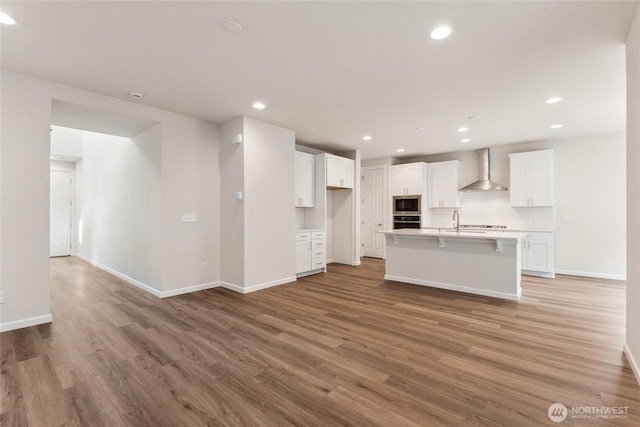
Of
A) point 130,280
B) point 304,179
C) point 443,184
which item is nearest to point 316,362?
point 304,179

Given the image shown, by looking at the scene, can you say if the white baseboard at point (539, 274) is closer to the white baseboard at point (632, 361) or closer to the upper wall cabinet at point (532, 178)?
the upper wall cabinet at point (532, 178)

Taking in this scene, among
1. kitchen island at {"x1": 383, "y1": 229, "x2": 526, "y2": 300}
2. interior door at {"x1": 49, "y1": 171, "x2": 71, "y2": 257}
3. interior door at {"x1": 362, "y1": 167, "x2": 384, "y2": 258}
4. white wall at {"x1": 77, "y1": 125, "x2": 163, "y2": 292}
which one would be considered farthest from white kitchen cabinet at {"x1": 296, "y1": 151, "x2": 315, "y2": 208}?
interior door at {"x1": 49, "y1": 171, "x2": 71, "y2": 257}

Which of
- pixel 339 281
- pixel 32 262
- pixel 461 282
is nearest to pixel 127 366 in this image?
pixel 32 262

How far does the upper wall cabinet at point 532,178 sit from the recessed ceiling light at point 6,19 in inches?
300

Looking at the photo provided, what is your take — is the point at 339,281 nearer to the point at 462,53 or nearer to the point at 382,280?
the point at 382,280

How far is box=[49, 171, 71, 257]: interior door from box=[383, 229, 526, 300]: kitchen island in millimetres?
9078

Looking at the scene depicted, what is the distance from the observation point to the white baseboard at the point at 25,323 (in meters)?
3.06

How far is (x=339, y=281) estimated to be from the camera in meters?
5.43

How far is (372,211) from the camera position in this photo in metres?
8.10

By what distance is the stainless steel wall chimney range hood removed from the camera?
6570 mm

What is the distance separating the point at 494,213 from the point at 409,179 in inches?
83.1

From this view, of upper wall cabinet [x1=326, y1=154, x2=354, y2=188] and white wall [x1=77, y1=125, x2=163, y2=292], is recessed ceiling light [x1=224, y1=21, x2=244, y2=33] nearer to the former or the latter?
white wall [x1=77, y1=125, x2=163, y2=292]

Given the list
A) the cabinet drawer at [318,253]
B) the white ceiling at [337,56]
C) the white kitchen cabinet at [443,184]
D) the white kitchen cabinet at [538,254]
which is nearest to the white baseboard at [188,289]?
the cabinet drawer at [318,253]

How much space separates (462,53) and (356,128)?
2.60 metres
